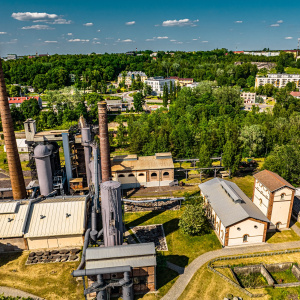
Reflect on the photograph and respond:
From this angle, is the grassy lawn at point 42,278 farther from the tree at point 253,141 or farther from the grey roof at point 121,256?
the tree at point 253,141

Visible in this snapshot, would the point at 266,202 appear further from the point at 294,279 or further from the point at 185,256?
the point at 185,256

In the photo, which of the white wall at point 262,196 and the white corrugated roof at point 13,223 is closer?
the white corrugated roof at point 13,223

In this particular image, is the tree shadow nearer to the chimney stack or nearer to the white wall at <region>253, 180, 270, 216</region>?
the chimney stack

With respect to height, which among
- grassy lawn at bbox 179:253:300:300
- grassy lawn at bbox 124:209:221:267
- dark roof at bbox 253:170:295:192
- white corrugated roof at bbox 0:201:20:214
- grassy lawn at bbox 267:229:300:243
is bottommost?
grassy lawn at bbox 179:253:300:300

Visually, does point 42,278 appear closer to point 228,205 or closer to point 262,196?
point 228,205

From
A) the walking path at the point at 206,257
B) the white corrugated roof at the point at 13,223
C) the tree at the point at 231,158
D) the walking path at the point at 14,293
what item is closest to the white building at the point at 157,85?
the tree at the point at 231,158

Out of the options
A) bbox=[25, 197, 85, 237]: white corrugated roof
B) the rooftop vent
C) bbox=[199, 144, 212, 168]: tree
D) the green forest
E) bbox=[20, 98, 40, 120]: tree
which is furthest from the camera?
bbox=[20, 98, 40, 120]: tree

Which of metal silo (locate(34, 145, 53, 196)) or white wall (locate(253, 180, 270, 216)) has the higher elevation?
metal silo (locate(34, 145, 53, 196))

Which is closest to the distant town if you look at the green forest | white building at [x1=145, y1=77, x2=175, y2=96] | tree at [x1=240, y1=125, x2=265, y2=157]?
tree at [x1=240, y1=125, x2=265, y2=157]
